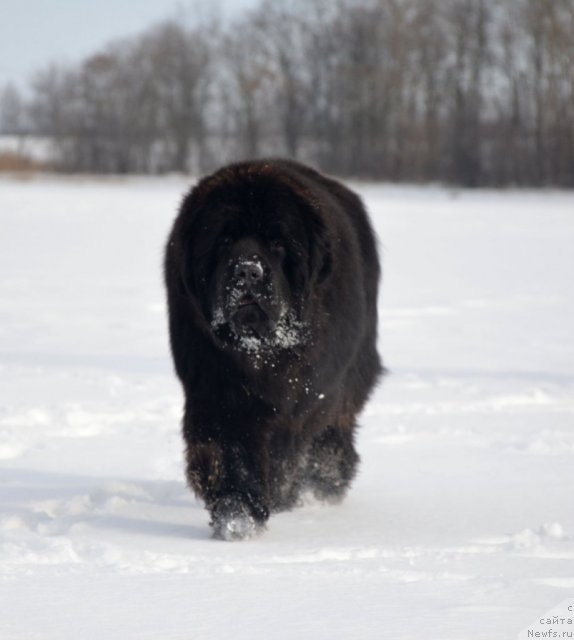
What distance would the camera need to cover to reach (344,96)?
190 feet

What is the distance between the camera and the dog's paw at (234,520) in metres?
4.35

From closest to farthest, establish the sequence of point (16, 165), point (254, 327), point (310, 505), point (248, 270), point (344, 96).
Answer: point (248, 270) < point (254, 327) < point (310, 505) < point (16, 165) < point (344, 96)

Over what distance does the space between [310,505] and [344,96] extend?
5441 centimetres

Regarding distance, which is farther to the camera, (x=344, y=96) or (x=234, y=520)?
(x=344, y=96)

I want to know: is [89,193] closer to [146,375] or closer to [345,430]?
A: [146,375]

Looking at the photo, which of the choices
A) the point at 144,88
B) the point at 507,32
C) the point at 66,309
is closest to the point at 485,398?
the point at 66,309

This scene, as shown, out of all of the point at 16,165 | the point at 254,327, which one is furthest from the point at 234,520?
the point at 16,165

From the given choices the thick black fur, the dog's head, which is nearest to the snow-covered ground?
the thick black fur

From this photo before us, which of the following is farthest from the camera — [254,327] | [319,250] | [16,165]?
[16,165]

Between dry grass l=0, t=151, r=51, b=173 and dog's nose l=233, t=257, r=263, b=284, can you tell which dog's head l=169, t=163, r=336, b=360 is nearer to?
dog's nose l=233, t=257, r=263, b=284

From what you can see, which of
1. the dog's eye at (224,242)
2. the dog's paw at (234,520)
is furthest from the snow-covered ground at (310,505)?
the dog's eye at (224,242)

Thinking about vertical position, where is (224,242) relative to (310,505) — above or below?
above

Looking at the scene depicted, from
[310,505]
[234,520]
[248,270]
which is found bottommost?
[310,505]

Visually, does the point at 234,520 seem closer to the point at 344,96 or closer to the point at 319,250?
the point at 319,250
